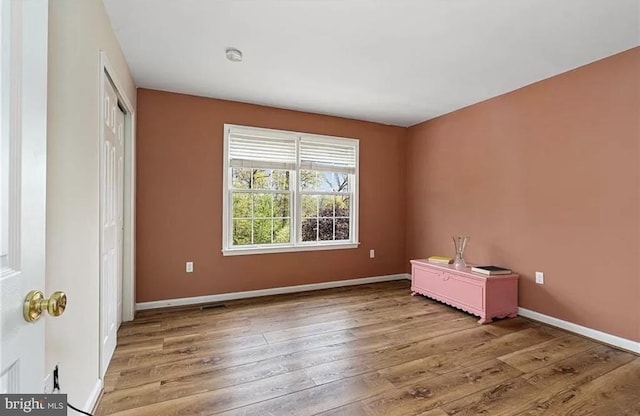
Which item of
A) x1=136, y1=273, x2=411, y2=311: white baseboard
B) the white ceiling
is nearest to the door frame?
x1=136, y1=273, x2=411, y2=311: white baseboard

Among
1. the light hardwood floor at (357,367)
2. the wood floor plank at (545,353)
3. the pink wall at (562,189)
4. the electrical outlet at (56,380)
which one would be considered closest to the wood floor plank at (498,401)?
the light hardwood floor at (357,367)

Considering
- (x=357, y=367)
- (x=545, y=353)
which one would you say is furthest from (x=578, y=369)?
(x=357, y=367)

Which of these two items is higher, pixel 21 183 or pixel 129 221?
pixel 21 183

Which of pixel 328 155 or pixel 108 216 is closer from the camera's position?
pixel 108 216

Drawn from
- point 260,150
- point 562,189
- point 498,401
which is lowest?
point 498,401

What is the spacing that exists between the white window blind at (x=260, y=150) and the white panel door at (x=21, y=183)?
3.06 metres

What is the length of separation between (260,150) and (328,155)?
0.99 m

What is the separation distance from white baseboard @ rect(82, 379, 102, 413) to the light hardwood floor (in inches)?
2.0

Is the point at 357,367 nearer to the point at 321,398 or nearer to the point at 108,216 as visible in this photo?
the point at 321,398

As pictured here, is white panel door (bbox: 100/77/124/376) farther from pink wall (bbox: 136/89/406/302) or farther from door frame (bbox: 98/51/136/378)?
pink wall (bbox: 136/89/406/302)

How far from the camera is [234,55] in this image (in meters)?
2.60

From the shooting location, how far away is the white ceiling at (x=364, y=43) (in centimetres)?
203

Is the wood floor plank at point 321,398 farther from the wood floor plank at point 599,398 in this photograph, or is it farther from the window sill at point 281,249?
the window sill at point 281,249

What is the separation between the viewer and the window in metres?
3.81
